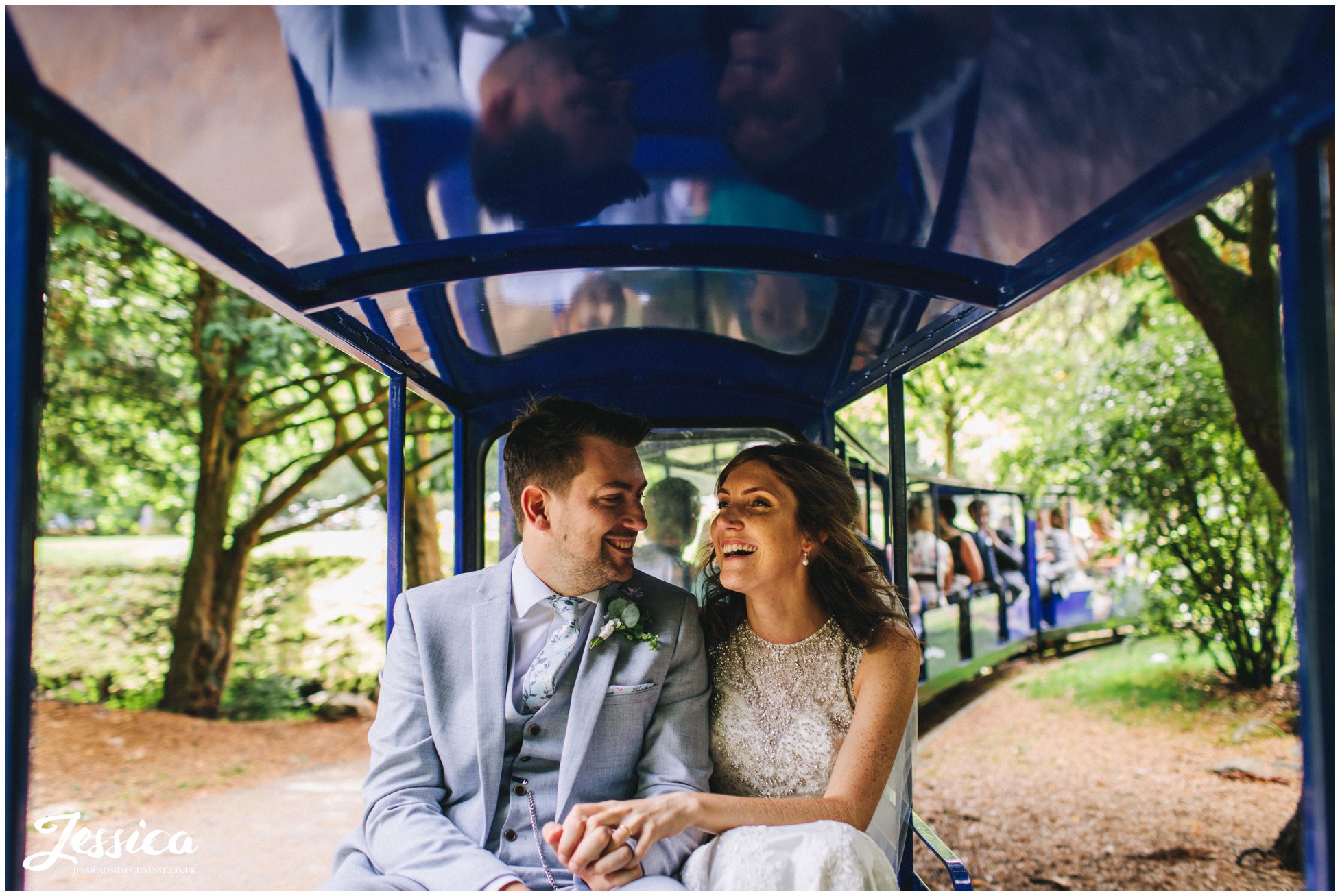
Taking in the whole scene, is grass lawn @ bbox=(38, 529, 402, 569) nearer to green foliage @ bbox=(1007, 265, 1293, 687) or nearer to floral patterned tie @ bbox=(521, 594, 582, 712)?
floral patterned tie @ bbox=(521, 594, 582, 712)

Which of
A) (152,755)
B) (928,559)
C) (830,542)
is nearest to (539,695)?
(830,542)

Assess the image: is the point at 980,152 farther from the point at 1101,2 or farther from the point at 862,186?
the point at 1101,2

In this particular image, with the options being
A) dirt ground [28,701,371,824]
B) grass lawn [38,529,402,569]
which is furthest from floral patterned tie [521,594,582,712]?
grass lawn [38,529,402,569]

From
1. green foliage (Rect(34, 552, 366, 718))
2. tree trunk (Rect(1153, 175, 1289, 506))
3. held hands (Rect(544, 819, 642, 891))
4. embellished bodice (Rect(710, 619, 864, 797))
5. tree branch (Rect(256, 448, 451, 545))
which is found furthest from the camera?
green foliage (Rect(34, 552, 366, 718))

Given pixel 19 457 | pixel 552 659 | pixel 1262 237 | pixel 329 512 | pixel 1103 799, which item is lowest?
pixel 1103 799

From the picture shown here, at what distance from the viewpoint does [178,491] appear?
978cm

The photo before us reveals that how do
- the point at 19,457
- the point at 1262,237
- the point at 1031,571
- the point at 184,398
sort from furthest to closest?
the point at 1031,571 < the point at 184,398 < the point at 1262,237 < the point at 19,457

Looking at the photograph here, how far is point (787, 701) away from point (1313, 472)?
169 centimetres

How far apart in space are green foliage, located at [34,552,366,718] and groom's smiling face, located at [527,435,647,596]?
27.0 feet

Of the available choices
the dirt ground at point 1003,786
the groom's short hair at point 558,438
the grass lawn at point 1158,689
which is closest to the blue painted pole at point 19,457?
the groom's short hair at point 558,438

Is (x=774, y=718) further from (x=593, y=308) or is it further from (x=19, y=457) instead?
(x=19, y=457)

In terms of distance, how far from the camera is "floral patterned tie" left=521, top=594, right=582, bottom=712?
251cm

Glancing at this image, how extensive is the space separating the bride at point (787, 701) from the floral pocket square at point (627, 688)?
329mm

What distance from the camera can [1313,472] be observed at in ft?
4.37
